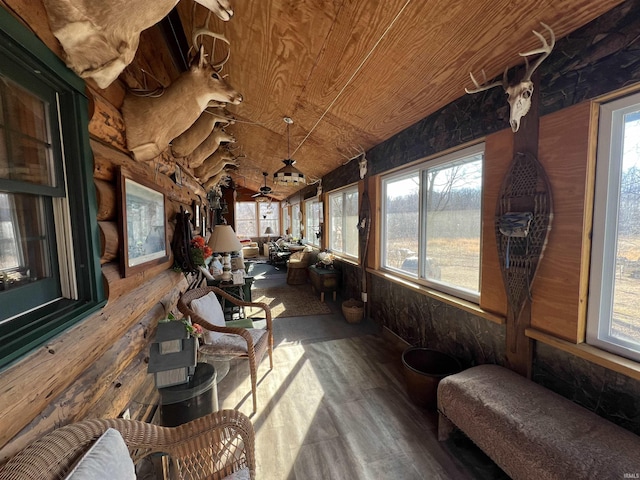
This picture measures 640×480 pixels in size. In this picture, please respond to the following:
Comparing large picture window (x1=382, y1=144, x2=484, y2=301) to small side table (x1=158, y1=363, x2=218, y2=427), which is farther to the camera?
large picture window (x1=382, y1=144, x2=484, y2=301)

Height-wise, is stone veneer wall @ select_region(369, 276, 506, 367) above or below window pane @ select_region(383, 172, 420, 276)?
below

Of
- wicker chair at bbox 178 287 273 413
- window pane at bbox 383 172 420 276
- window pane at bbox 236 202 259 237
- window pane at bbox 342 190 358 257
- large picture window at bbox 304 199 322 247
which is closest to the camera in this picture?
Result: wicker chair at bbox 178 287 273 413

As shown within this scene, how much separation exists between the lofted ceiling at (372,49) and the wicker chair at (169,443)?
2.24m

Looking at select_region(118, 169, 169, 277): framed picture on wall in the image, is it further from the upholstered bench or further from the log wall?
the upholstered bench

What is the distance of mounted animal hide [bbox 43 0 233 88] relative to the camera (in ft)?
2.99

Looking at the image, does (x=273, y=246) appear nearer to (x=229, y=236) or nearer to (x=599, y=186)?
(x=229, y=236)

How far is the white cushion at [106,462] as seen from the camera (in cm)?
74

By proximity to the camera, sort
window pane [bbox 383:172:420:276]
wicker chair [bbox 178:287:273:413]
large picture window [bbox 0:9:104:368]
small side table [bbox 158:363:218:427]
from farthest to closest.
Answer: window pane [bbox 383:172:420:276] → wicker chair [bbox 178:287:273:413] → small side table [bbox 158:363:218:427] → large picture window [bbox 0:9:104:368]

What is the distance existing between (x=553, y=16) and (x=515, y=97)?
1.22 ft

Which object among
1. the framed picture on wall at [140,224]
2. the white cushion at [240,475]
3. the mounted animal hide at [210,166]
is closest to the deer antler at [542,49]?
the framed picture on wall at [140,224]

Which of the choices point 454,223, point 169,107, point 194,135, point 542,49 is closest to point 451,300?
point 454,223

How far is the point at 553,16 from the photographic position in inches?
51.6

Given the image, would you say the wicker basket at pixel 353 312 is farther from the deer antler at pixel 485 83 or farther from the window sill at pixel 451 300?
the deer antler at pixel 485 83

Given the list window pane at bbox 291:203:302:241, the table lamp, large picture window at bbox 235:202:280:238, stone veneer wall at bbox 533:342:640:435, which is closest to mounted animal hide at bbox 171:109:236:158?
the table lamp
